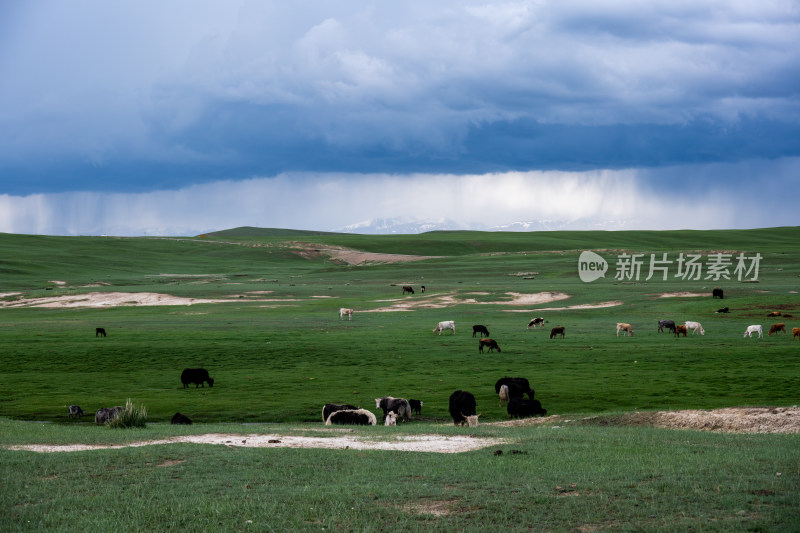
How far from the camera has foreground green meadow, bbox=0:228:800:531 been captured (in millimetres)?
10625

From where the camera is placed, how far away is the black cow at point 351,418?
77.9ft

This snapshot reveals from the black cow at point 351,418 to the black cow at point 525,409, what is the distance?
5.12 m

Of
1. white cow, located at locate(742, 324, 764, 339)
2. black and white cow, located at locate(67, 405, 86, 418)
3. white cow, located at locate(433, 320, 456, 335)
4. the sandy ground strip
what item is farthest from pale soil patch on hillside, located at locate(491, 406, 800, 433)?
white cow, located at locate(433, 320, 456, 335)

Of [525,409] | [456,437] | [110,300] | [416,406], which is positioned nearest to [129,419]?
[456,437]

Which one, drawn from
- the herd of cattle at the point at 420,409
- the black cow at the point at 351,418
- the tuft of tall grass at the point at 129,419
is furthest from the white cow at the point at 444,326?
the tuft of tall grass at the point at 129,419

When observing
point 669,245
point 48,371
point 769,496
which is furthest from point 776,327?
point 669,245

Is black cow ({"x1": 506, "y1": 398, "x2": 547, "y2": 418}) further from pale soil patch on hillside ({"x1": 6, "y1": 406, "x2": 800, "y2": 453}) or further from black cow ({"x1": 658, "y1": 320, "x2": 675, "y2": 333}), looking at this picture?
black cow ({"x1": 658, "y1": 320, "x2": 675, "y2": 333})

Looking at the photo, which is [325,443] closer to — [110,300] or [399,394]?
[399,394]

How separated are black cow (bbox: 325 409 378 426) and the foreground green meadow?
4.11 ft

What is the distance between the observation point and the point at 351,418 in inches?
938

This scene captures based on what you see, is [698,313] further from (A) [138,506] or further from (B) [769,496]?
(A) [138,506]

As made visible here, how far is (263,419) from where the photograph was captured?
87.2 feet

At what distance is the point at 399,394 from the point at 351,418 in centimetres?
638

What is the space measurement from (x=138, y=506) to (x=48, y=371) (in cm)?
3096
